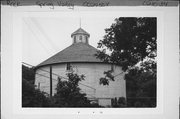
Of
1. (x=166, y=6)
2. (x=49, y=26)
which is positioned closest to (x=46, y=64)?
(x=49, y=26)

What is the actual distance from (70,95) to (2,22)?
1.03 meters

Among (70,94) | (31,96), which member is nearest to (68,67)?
(70,94)

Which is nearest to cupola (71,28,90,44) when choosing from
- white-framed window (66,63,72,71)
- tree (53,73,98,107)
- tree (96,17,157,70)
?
tree (96,17,157,70)

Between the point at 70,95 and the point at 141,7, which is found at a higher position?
the point at 141,7

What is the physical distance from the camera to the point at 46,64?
88.2 inches

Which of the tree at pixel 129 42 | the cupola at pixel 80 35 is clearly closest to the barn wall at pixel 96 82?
the tree at pixel 129 42

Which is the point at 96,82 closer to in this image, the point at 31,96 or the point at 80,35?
the point at 80,35

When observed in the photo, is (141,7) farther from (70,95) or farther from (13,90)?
(13,90)

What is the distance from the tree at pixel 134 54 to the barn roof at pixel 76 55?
3.3 inches

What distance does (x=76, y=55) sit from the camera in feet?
7.47

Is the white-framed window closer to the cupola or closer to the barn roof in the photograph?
the barn roof

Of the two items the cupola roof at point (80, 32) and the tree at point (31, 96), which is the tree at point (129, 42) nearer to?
the cupola roof at point (80, 32)

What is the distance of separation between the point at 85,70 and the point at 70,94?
296 mm

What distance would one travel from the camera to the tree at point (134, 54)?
2254mm
